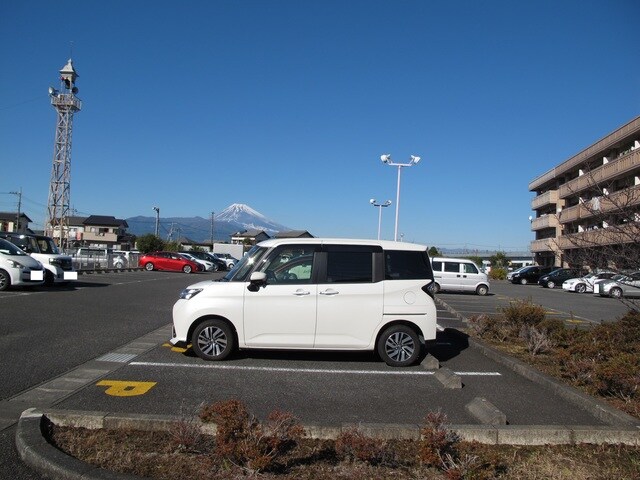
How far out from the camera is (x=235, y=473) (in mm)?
3512

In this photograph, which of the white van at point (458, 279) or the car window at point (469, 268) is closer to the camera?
the white van at point (458, 279)

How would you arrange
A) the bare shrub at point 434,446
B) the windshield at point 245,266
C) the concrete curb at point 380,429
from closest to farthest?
the bare shrub at point 434,446 → the concrete curb at point 380,429 → the windshield at point 245,266

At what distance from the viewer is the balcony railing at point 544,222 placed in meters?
55.6

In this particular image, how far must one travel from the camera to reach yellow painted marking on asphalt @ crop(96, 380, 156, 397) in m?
5.56

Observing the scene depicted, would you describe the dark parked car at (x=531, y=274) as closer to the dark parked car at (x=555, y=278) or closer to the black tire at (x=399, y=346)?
the dark parked car at (x=555, y=278)

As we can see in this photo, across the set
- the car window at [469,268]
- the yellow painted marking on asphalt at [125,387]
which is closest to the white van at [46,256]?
the yellow painted marking on asphalt at [125,387]

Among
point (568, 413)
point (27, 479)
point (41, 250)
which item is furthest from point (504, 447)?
point (41, 250)

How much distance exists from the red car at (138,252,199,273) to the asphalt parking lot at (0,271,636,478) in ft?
99.3

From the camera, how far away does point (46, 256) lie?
18781mm

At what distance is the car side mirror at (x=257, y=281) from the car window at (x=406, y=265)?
1.80 meters

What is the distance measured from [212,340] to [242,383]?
1281 mm

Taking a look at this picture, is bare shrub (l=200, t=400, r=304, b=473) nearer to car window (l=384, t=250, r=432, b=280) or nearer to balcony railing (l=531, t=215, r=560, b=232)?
car window (l=384, t=250, r=432, b=280)

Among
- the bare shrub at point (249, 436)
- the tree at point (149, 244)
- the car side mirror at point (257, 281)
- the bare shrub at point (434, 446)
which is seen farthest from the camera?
the tree at point (149, 244)

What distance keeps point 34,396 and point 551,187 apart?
64.1 m
